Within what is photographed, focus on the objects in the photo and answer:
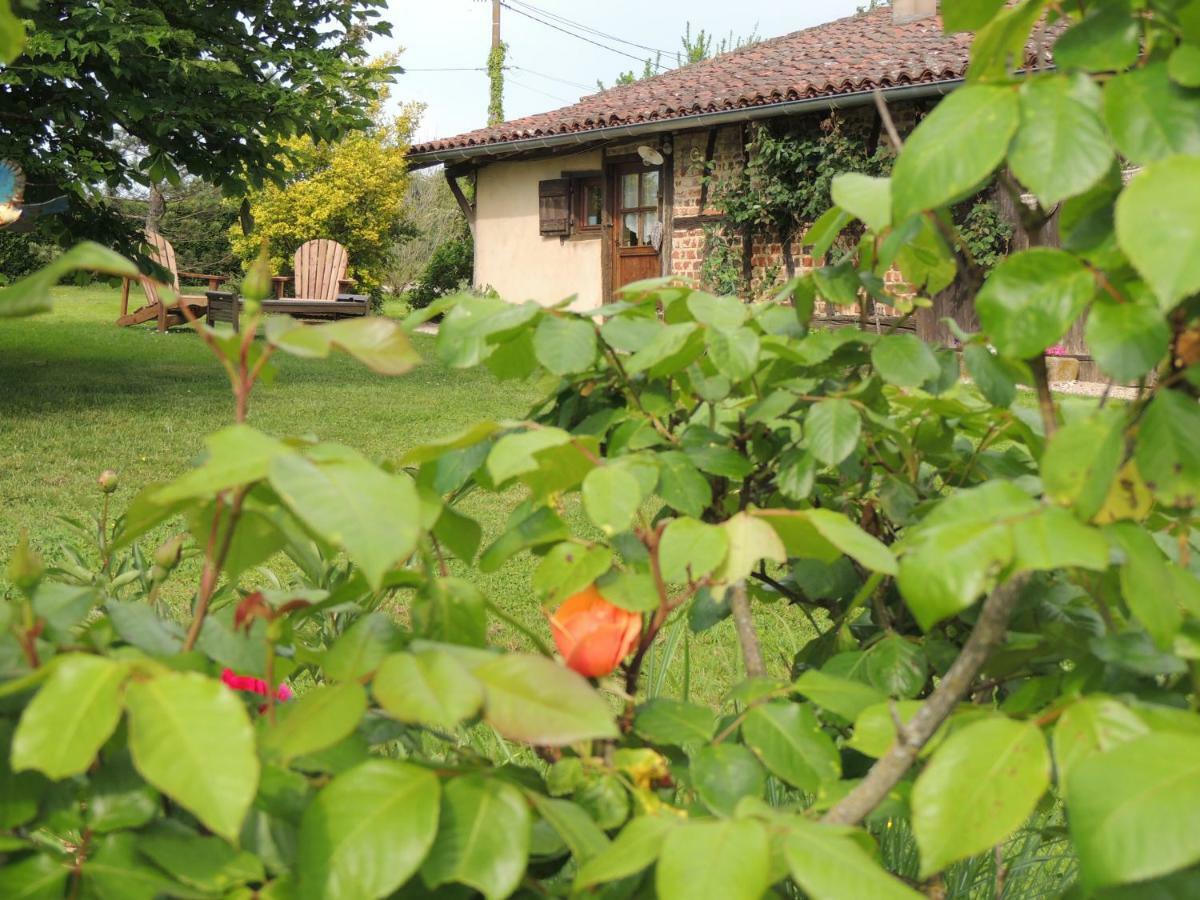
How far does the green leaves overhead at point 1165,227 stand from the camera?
1.37 ft

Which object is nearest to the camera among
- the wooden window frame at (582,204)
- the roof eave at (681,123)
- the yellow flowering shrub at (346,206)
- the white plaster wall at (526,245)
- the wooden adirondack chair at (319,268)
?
the roof eave at (681,123)

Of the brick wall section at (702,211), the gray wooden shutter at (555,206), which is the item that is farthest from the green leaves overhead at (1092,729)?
the gray wooden shutter at (555,206)

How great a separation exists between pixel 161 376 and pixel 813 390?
337 inches

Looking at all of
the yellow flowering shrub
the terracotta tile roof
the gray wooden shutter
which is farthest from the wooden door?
the yellow flowering shrub

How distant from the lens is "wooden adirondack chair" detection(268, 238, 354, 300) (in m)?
15.4

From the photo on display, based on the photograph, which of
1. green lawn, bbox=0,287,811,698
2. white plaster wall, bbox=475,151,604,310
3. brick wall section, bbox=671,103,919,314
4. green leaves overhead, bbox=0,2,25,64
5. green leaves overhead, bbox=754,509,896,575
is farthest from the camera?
white plaster wall, bbox=475,151,604,310

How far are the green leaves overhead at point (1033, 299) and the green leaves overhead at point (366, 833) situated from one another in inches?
14.1

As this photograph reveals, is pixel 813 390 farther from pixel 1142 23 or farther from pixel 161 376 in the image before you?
pixel 161 376

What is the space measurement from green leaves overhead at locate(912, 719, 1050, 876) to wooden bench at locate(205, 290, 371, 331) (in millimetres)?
12791

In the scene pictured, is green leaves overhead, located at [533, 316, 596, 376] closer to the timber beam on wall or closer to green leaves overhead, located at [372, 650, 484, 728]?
green leaves overhead, located at [372, 650, 484, 728]

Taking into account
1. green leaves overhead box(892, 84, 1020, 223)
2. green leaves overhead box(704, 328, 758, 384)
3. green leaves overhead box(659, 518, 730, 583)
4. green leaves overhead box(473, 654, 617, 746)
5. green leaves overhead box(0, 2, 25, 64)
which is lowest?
green leaves overhead box(473, 654, 617, 746)

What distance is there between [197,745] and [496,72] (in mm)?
27020

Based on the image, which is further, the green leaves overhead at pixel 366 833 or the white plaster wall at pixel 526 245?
the white plaster wall at pixel 526 245

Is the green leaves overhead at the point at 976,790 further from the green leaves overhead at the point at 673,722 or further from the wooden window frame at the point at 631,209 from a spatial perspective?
the wooden window frame at the point at 631,209
